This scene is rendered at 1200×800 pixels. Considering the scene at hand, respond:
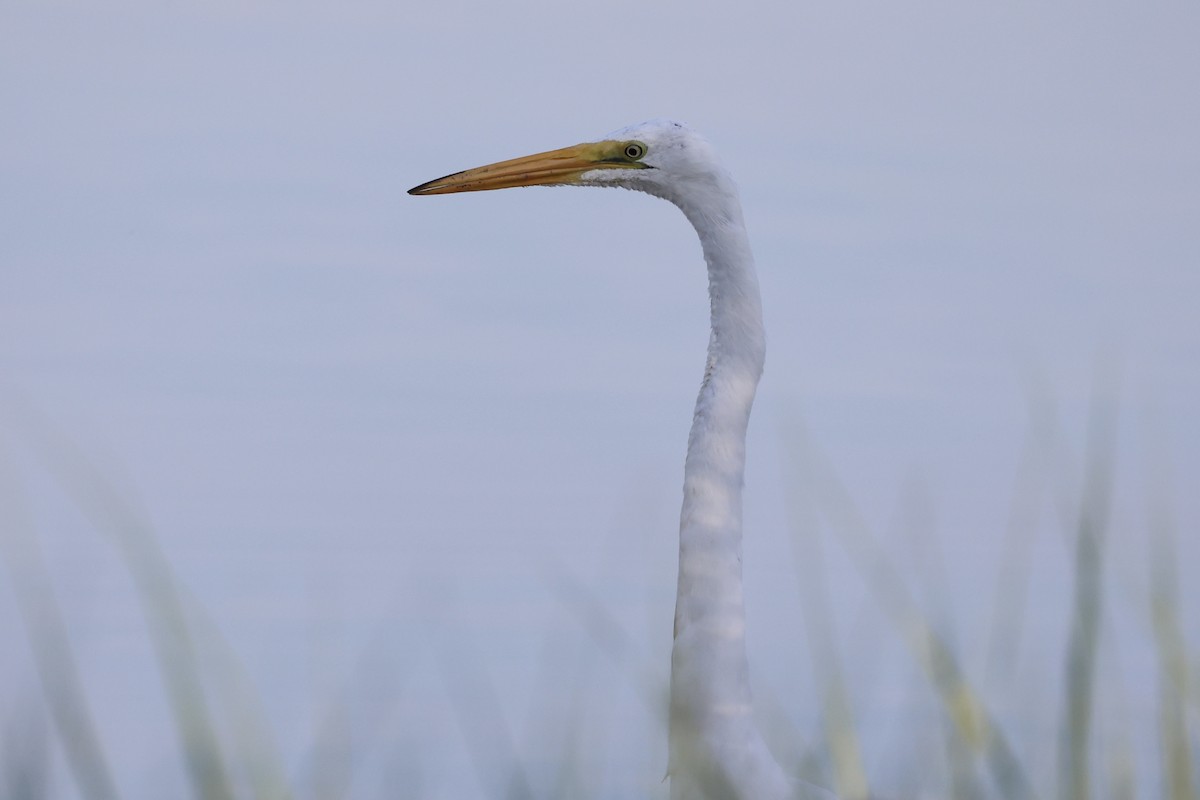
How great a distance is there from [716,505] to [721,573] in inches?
6.9

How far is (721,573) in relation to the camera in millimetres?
3295

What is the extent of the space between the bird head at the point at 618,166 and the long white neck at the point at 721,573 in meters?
0.32

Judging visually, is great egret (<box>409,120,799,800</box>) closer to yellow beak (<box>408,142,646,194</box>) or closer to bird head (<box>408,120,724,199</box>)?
bird head (<box>408,120,724,199</box>)

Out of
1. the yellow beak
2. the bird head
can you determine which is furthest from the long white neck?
the yellow beak

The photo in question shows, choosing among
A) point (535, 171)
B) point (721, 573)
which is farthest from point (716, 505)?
point (535, 171)

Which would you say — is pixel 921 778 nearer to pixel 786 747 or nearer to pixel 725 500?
pixel 786 747

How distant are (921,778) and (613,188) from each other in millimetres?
1895

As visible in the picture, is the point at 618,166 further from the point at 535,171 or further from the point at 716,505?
the point at 716,505

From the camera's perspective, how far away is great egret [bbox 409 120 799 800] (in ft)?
10.8

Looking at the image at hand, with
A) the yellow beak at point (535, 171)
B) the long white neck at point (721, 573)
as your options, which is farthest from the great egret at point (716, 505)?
the yellow beak at point (535, 171)

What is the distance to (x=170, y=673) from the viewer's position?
2166 mm

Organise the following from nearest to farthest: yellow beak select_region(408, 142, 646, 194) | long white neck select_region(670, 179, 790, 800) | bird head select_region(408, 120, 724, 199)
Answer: long white neck select_region(670, 179, 790, 800) → bird head select_region(408, 120, 724, 199) → yellow beak select_region(408, 142, 646, 194)

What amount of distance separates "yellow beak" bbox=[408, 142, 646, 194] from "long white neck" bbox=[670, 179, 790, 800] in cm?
60

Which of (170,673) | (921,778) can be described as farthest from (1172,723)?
(170,673)
